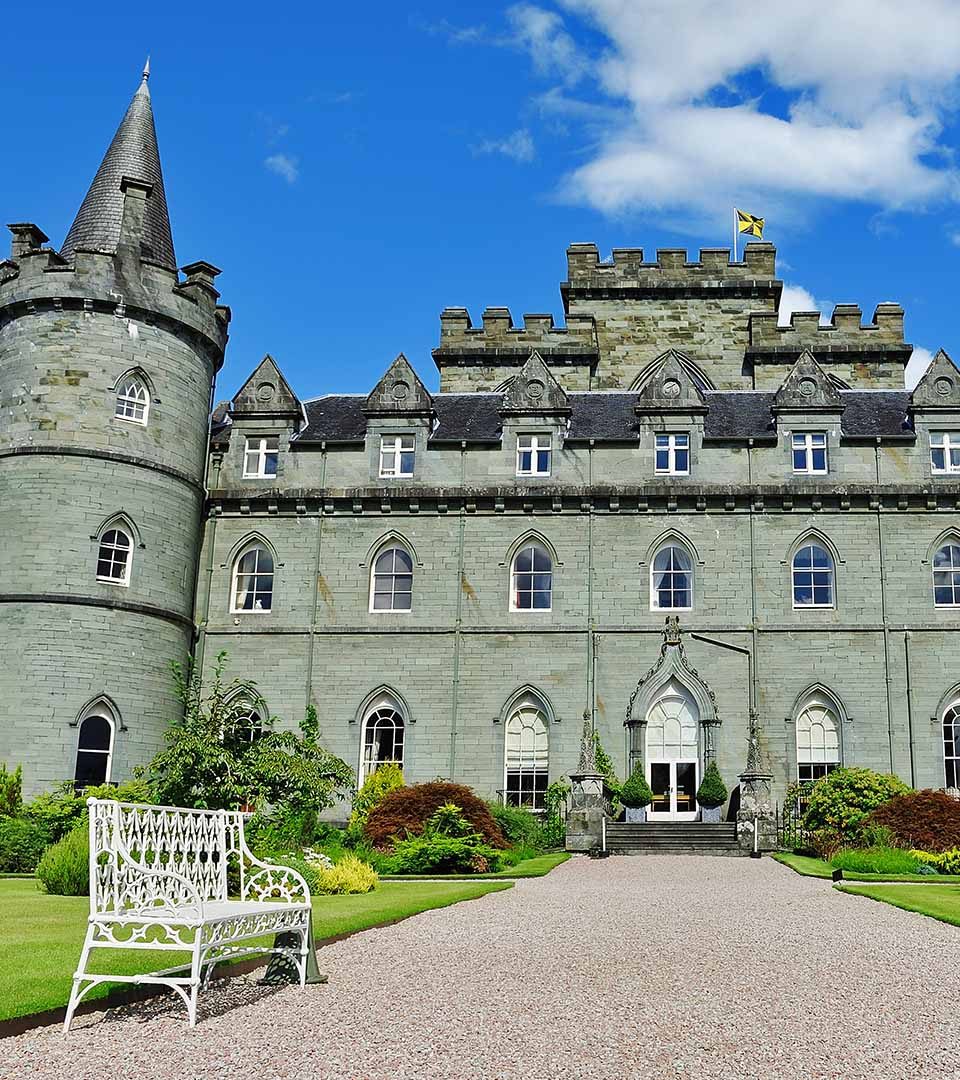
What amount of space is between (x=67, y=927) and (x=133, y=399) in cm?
1936

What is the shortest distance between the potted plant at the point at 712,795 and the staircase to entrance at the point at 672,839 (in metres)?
1.14

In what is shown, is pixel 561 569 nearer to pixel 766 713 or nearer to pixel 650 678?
pixel 650 678

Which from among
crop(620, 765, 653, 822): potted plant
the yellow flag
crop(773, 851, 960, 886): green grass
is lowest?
crop(773, 851, 960, 886): green grass

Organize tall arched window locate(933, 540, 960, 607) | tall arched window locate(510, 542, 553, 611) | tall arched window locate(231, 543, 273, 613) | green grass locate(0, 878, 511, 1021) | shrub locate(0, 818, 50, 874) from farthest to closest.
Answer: tall arched window locate(231, 543, 273, 613), tall arched window locate(510, 542, 553, 611), tall arched window locate(933, 540, 960, 607), shrub locate(0, 818, 50, 874), green grass locate(0, 878, 511, 1021)

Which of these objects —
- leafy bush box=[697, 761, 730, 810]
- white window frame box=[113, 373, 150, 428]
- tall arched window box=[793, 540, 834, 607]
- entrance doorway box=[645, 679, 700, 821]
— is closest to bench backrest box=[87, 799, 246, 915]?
leafy bush box=[697, 761, 730, 810]

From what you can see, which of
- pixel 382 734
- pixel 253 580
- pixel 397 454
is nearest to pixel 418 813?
pixel 382 734

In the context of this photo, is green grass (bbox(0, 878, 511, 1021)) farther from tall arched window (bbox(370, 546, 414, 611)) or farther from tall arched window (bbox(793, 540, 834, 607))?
tall arched window (bbox(793, 540, 834, 607))

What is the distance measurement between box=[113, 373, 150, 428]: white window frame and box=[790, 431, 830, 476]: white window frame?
16.4m

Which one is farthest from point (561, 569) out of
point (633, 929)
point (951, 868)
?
point (633, 929)

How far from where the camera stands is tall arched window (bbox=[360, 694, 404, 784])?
101ft

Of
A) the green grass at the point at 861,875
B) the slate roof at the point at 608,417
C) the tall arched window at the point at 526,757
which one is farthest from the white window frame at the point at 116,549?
the green grass at the point at 861,875

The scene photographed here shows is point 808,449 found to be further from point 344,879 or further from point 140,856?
point 140,856

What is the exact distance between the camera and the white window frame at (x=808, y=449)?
105 ft

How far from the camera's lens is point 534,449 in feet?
107
